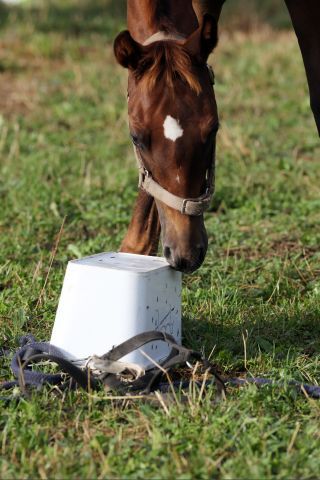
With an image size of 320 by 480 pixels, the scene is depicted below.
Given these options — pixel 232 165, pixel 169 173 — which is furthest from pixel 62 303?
pixel 232 165

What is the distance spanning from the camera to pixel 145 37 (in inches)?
143

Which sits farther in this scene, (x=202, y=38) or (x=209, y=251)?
(x=209, y=251)

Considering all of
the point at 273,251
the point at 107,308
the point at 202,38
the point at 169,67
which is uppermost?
the point at 202,38

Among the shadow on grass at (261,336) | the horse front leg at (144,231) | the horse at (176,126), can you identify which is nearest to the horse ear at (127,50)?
the horse at (176,126)

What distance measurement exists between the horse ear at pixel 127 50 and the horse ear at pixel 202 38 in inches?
7.6

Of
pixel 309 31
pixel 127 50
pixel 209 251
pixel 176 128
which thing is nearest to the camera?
pixel 176 128

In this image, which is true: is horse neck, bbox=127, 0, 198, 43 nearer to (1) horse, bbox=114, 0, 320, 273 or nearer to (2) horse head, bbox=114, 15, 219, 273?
(1) horse, bbox=114, 0, 320, 273

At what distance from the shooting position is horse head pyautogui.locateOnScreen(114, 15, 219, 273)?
10.3ft

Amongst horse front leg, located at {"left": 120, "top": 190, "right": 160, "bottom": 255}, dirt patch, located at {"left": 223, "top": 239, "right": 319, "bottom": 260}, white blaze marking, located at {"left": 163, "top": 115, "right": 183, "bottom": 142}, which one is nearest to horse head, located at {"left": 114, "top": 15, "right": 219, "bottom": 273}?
white blaze marking, located at {"left": 163, "top": 115, "right": 183, "bottom": 142}

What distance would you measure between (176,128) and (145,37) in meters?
0.70

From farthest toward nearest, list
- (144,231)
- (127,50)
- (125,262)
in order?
(144,231)
(125,262)
(127,50)

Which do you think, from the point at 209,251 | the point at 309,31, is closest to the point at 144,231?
the point at 209,251

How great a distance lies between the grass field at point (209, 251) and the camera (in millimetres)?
2631

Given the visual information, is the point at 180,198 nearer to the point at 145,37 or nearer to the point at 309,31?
the point at 145,37
